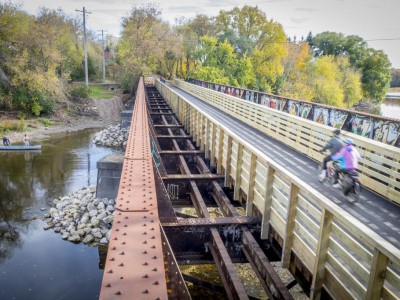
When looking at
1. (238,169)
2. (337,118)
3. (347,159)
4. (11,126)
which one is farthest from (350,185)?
(11,126)

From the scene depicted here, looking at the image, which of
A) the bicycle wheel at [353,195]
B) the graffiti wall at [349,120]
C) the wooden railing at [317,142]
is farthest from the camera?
the graffiti wall at [349,120]

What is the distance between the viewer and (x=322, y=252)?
13.7ft

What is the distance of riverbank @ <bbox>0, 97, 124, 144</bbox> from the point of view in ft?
121

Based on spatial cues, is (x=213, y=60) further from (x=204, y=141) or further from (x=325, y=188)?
(x=325, y=188)

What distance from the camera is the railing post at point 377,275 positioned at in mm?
3312

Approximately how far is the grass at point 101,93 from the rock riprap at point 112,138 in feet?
53.2

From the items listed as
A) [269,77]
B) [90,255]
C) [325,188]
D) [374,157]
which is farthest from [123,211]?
[269,77]

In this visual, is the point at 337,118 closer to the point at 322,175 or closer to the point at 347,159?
the point at 322,175

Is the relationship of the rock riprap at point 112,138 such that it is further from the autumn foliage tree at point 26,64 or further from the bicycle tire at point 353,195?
the bicycle tire at point 353,195

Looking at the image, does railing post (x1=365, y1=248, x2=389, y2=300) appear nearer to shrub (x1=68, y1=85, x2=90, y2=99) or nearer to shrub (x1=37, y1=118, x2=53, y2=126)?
shrub (x1=37, y1=118, x2=53, y2=126)

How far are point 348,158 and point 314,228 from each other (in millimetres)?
4065

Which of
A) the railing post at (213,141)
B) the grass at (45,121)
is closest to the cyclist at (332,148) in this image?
the railing post at (213,141)

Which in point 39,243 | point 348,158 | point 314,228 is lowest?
point 39,243

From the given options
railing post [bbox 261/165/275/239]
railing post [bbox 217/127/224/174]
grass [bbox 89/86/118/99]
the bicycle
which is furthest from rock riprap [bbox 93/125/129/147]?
railing post [bbox 261/165/275/239]
